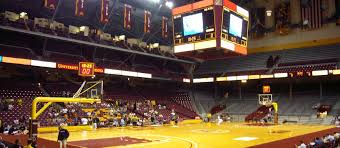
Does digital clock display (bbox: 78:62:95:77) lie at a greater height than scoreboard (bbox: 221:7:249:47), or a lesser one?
lesser

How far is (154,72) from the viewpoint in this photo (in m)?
43.4

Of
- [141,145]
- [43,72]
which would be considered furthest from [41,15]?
[141,145]

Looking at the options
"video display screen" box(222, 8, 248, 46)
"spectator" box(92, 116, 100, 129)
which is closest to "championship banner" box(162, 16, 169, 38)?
"spectator" box(92, 116, 100, 129)

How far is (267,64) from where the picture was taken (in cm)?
4469

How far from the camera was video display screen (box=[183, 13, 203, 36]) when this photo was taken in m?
18.0

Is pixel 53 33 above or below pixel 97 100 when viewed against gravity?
above

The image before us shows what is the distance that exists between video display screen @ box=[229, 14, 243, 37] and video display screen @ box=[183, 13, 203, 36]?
1583 mm

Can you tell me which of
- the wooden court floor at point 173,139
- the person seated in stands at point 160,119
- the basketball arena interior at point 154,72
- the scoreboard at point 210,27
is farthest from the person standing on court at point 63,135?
the person seated in stands at point 160,119

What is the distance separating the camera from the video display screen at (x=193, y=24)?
1798 cm

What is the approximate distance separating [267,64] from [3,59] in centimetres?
3080

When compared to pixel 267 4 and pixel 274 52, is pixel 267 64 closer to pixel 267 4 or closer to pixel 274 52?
pixel 274 52

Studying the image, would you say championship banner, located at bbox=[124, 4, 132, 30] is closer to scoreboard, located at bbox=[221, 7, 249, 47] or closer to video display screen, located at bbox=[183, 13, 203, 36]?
video display screen, located at bbox=[183, 13, 203, 36]

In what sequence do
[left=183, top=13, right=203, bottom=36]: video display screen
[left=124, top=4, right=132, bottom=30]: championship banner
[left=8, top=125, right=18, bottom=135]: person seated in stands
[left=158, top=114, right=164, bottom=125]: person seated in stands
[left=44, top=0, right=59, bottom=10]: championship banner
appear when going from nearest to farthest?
[left=183, top=13, right=203, bottom=36]: video display screen < [left=8, top=125, right=18, bottom=135]: person seated in stands < [left=44, top=0, right=59, bottom=10]: championship banner < [left=124, top=4, right=132, bottom=30]: championship banner < [left=158, top=114, right=164, bottom=125]: person seated in stands

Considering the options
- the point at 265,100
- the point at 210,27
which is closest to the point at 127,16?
the point at 265,100
